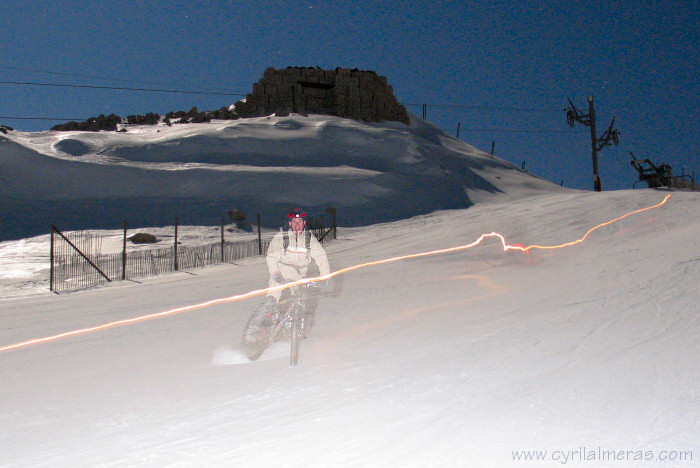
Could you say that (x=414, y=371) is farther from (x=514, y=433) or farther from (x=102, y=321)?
(x=102, y=321)

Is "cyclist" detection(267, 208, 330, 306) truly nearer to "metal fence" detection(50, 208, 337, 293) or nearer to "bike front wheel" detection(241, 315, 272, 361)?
"bike front wheel" detection(241, 315, 272, 361)

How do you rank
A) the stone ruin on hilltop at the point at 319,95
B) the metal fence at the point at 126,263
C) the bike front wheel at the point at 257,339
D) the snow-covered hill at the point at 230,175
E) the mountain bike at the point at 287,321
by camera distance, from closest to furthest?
the mountain bike at the point at 287,321
the bike front wheel at the point at 257,339
the metal fence at the point at 126,263
the snow-covered hill at the point at 230,175
the stone ruin on hilltop at the point at 319,95

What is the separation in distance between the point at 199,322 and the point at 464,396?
6.01 m

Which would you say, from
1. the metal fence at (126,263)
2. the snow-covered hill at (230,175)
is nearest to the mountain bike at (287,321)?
the metal fence at (126,263)

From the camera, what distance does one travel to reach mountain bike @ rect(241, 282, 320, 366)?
22.7 ft

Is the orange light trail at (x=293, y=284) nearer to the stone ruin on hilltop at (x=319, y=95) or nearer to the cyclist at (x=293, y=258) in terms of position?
the cyclist at (x=293, y=258)

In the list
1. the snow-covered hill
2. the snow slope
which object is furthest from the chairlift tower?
the snow slope

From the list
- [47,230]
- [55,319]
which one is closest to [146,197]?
[47,230]

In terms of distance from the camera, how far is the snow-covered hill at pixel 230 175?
38.0m

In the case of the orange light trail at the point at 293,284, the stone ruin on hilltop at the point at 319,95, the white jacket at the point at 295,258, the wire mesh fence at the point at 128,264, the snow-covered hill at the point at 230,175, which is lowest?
the wire mesh fence at the point at 128,264

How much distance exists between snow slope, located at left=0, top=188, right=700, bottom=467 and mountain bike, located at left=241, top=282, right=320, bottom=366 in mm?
261

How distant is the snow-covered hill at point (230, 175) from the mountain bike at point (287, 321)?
29.7 m

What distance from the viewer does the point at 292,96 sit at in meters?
60.8

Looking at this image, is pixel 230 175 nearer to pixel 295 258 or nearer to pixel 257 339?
pixel 257 339
